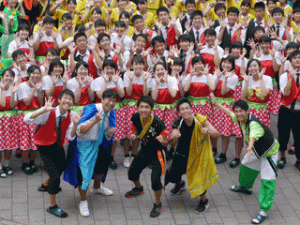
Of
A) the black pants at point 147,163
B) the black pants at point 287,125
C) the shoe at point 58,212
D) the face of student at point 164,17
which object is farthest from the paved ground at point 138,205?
the face of student at point 164,17

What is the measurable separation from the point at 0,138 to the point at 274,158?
394cm

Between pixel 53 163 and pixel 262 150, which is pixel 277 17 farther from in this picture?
pixel 53 163

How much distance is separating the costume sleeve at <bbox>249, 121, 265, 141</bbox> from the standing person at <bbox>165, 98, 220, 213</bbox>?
0.43 m

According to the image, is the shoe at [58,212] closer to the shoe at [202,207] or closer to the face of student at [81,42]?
the shoe at [202,207]

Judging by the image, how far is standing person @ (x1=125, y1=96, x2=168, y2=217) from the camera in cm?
609

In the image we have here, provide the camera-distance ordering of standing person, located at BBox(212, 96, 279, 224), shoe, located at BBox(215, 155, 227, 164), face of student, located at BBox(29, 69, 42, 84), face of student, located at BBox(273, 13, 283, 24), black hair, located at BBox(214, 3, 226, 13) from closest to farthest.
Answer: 1. standing person, located at BBox(212, 96, 279, 224)
2. face of student, located at BBox(29, 69, 42, 84)
3. shoe, located at BBox(215, 155, 227, 164)
4. face of student, located at BBox(273, 13, 283, 24)
5. black hair, located at BBox(214, 3, 226, 13)

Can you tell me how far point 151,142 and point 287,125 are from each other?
261 cm

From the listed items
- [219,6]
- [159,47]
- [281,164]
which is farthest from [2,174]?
[219,6]

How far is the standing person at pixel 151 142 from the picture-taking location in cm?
609

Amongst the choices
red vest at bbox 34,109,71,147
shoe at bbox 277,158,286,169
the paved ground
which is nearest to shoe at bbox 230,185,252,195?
the paved ground

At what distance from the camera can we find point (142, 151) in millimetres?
6367

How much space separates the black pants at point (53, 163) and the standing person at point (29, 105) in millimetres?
1094

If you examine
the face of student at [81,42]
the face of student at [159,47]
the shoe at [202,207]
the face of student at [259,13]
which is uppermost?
the face of student at [259,13]

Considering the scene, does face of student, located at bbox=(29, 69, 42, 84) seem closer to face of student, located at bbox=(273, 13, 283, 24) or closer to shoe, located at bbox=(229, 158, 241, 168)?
shoe, located at bbox=(229, 158, 241, 168)
